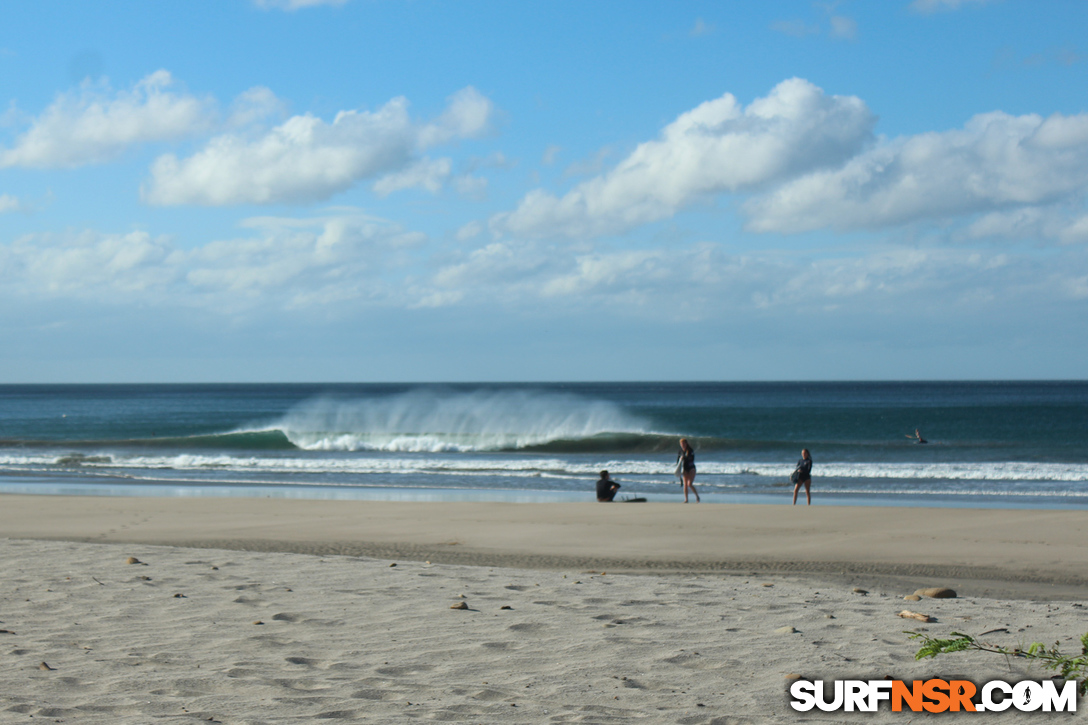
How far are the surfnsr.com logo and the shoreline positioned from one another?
4.66 meters

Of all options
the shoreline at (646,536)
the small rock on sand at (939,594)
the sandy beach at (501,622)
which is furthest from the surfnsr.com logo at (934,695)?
the shoreline at (646,536)

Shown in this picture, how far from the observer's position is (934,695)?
4543mm

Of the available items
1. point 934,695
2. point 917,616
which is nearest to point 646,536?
point 917,616

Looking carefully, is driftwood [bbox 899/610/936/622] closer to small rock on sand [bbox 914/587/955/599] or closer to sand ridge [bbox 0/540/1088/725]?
sand ridge [bbox 0/540/1088/725]

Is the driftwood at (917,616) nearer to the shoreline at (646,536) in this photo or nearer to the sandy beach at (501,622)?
the sandy beach at (501,622)

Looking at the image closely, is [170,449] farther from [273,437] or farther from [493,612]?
[493,612]

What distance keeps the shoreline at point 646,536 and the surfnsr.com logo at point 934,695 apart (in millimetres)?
4661

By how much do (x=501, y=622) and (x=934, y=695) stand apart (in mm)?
2851

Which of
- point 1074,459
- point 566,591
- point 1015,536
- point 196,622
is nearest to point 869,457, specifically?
point 1074,459

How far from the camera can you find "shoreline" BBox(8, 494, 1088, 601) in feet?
33.6

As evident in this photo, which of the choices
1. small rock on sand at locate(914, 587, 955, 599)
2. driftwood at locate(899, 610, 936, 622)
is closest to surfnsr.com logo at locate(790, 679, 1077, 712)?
driftwood at locate(899, 610, 936, 622)

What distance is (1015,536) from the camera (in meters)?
12.6

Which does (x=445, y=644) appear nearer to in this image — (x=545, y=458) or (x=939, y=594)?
(x=939, y=594)

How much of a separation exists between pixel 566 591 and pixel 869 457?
27.1 meters
